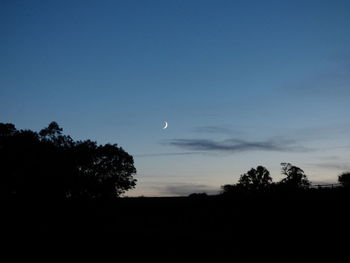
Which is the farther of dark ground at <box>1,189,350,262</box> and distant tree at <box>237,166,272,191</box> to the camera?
distant tree at <box>237,166,272,191</box>

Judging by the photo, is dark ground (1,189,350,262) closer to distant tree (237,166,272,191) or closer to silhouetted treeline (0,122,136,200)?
silhouetted treeline (0,122,136,200)

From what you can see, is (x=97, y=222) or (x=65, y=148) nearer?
(x=97, y=222)

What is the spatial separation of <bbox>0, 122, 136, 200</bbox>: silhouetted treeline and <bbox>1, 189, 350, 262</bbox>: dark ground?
57.0 feet

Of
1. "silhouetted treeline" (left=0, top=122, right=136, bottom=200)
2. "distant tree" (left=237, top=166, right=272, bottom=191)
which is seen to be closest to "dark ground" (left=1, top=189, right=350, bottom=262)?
"silhouetted treeline" (left=0, top=122, right=136, bottom=200)

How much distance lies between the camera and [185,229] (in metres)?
27.7

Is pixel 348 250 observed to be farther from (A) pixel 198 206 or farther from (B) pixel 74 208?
(B) pixel 74 208

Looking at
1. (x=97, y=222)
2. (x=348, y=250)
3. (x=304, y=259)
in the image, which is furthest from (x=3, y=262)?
(x=348, y=250)

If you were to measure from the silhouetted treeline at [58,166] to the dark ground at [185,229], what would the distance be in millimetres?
17361

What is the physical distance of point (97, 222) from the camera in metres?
28.7

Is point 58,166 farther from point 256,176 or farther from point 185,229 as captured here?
point 256,176

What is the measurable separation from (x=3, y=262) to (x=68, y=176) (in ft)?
105

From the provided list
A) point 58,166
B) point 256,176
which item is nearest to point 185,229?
point 58,166

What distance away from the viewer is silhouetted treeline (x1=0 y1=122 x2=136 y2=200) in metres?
51.0

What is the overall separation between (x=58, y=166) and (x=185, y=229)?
101ft
